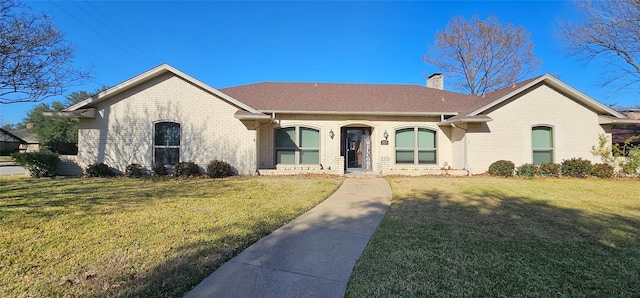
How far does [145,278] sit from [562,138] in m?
17.0

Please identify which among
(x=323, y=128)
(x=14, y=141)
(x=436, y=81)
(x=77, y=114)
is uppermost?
(x=436, y=81)

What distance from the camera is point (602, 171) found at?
12547 mm

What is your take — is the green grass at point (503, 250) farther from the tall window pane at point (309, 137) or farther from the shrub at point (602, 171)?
the tall window pane at point (309, 137)

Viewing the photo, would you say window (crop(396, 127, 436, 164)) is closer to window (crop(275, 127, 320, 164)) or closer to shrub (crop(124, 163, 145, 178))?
window (crop(275, 127, 320, 164))

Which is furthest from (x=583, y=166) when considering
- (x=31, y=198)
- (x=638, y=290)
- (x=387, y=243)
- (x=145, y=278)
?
(x=31, y=198)

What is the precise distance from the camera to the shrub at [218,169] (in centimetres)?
1207

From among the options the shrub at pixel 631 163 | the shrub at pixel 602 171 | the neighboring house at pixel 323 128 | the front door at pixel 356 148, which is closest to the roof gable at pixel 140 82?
the neighboring house at pixel 323 128

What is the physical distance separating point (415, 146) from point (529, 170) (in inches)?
193

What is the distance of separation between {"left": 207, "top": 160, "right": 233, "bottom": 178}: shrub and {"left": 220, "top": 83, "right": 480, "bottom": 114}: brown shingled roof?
10.4 feet

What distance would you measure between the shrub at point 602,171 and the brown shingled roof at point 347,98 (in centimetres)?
581

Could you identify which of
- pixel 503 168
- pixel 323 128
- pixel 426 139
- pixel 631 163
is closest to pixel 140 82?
pixel 323 128

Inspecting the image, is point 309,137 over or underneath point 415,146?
over

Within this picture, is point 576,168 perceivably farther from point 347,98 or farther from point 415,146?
point 347,98

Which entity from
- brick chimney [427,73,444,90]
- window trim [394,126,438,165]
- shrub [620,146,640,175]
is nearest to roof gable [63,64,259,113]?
window trim [394,126,438,165]
